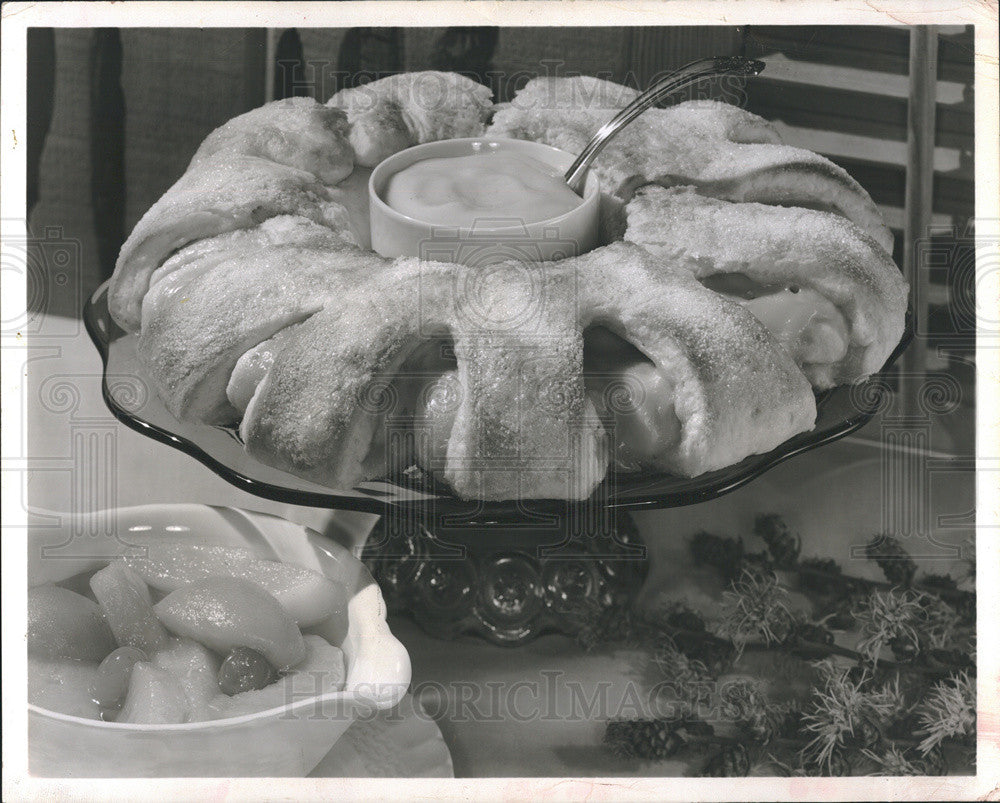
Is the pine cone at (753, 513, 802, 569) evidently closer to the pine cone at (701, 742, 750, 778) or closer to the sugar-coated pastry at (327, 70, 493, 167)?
the pine cone at (701, 742, 750, 778)

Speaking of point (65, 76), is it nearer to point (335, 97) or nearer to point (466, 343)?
point (335, 97)

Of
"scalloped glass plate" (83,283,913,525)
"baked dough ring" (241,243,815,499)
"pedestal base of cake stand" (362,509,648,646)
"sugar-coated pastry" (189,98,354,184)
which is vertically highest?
"sugar-coated pastry" (189,98,354,184)

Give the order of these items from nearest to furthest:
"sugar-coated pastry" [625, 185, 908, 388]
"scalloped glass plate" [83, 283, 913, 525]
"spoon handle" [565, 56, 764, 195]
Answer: "scalloped glass plate" [83, 283, 913, 525] < "sugar-coated pastry" [625, 185, 908, 388] < "spoon handle" [565, 56, 764, 195]

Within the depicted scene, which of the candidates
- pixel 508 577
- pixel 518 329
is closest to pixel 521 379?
pixel 518 329

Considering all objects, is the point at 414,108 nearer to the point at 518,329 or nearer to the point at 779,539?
the point at 518,329

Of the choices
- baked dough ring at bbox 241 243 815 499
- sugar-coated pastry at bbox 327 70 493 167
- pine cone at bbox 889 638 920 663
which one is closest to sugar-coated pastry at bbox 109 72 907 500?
baked dough ring at bbox 241 243 815 499

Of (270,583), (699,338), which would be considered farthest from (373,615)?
(699,338)

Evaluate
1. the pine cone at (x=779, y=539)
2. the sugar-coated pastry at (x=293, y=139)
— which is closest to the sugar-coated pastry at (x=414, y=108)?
the sugar-coated pastry at (x=293, y=139)
